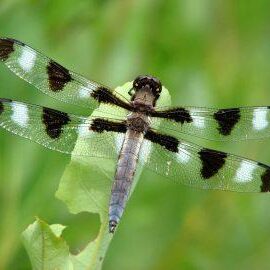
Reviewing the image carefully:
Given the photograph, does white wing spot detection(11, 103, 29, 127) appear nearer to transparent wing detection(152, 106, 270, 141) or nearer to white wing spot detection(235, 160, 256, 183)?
transparent wing detection(152, 106, 270, 141)

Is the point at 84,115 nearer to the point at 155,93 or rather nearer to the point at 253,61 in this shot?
the point at 155,93

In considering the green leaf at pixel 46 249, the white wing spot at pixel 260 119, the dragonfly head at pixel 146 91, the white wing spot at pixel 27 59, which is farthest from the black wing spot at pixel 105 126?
the green leaf at pixel 46 249

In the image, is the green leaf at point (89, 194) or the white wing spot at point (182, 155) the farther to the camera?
the white wing spot at point (182, 155)

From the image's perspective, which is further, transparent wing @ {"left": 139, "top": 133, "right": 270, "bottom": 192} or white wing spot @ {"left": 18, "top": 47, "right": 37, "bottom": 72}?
white wing spot @ {"left": 18, "top": 47, "right": 37, "bottom": 72}

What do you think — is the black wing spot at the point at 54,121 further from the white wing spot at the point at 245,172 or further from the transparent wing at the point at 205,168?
the white wing spot at the point at 245,172

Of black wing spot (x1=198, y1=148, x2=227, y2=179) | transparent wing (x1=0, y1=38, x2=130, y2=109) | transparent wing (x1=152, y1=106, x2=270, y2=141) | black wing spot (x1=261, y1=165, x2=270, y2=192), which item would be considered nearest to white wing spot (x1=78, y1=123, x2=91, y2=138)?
transparent wing (x1=0, y1=38, x2=130, y2=109)

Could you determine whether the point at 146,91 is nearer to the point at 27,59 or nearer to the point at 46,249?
the point at 27,59

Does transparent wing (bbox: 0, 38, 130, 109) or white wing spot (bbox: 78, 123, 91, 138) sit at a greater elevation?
transparent wing (bbox: 0, 38, 130, 109)
